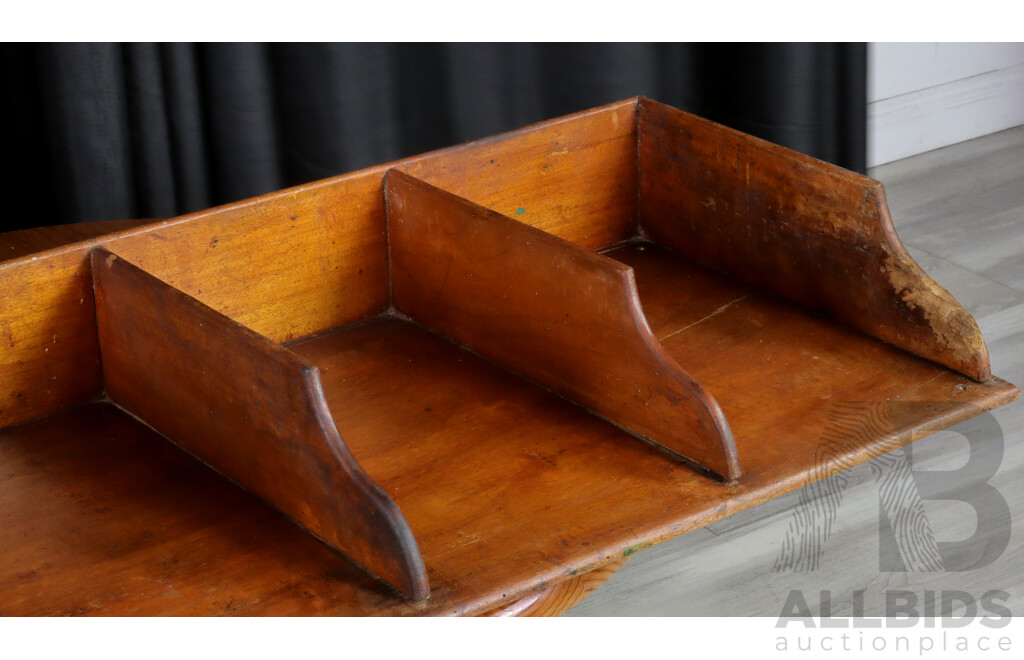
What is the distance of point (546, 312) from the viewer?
4.26 feet

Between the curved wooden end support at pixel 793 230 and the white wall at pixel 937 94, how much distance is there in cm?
157

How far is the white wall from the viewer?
3.11 metres

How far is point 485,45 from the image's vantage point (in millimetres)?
Result: 2576

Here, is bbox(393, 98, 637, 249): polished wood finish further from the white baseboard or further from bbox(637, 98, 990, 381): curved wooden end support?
the white baseboard

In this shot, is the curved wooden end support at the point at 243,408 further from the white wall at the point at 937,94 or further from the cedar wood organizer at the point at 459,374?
the white wall at the point at 937,94

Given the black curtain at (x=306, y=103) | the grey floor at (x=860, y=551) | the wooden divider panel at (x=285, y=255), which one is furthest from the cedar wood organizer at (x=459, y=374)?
the black curtain at (x=306, y=103)

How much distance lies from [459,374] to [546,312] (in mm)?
122

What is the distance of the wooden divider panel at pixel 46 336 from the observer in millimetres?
1272

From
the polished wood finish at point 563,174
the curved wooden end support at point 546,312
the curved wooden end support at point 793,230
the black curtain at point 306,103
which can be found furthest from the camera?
the black curtain at point 306,103

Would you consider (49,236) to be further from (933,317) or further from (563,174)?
(933,317)

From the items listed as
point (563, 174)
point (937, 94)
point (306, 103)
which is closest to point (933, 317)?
point (563, 174)

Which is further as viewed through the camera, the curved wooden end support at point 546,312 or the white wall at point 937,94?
the white wall at point 937,94

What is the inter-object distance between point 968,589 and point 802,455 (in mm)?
796
